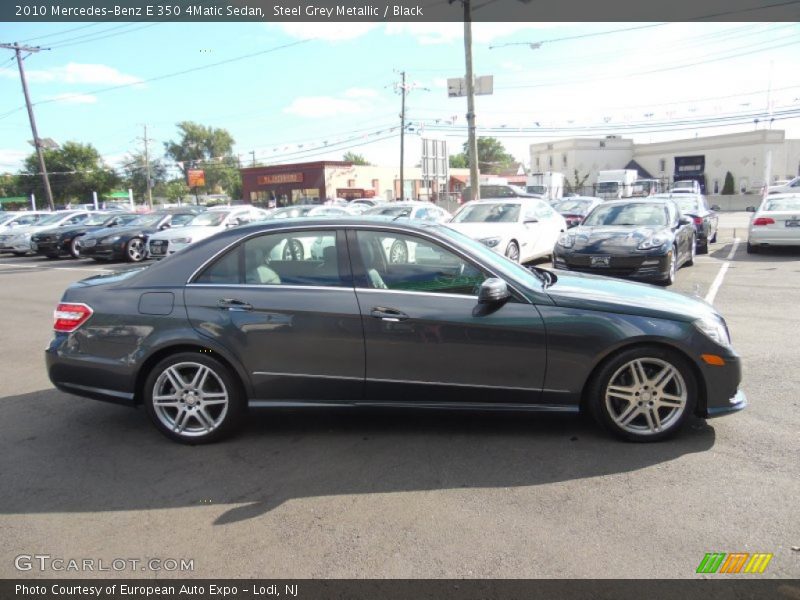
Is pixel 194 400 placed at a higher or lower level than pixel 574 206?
lower

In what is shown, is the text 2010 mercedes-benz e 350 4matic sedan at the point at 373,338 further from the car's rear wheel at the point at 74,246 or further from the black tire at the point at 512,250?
the car's rear wheel at the point at 74,246

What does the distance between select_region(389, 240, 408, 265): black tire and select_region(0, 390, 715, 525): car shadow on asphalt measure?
104cm

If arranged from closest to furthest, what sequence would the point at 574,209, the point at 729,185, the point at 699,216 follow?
the point at 699,216, the point at 574,209, the point at 729,185

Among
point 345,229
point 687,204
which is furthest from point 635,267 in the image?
point 687,204

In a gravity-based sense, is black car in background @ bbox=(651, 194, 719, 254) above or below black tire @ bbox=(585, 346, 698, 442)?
above

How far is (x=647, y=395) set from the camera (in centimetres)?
384

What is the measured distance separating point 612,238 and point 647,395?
6.21 metres

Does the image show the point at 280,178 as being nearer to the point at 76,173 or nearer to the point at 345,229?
the point at 76,173

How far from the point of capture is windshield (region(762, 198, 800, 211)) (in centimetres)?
1337

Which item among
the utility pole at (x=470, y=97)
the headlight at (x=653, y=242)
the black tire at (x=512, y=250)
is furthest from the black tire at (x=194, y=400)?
the utility pole at (x=470, y=97)

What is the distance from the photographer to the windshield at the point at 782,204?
527 inches

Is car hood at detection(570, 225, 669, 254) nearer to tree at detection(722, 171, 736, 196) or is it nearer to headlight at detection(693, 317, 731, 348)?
headlight at detection(693, 317, 731, 348)

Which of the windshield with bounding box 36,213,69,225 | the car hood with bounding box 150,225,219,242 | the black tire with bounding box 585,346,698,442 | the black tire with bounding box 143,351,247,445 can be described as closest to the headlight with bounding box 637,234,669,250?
the black tire with bounding box 585,346,698,442
